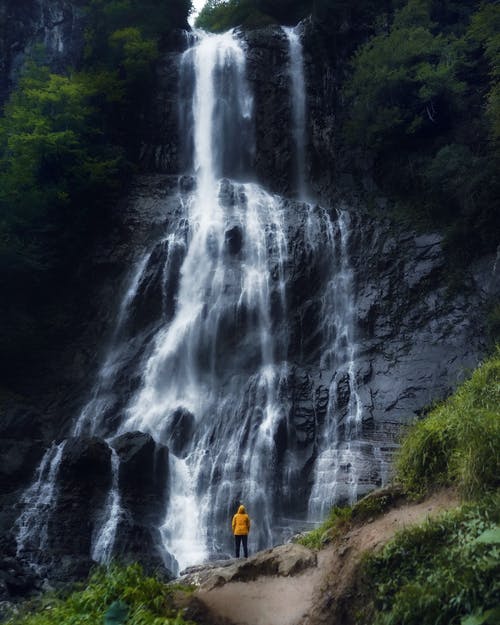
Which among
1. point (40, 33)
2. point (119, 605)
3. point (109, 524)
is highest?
point (40, 33)

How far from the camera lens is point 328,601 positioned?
509cm

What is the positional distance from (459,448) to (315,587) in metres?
1.98

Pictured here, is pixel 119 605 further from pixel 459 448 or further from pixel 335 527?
pixel 459 448

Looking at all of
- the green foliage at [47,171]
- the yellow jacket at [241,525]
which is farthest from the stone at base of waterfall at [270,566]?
the green foliage at [47,171]

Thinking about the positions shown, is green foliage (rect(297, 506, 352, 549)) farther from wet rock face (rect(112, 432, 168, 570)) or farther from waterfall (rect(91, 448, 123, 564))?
wet rock face (rect(112, 432, 168, 570))

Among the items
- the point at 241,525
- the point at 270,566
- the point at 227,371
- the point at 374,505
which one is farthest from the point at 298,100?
the point at 270,566

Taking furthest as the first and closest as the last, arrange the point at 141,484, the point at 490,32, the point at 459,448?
1. the point at 490,32
2. the point at 141,484
3. the point at 459,448

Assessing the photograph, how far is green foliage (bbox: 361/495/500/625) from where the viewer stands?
395 cm

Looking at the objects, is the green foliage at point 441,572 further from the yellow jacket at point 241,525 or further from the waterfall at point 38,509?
the waterfall at point 38,509

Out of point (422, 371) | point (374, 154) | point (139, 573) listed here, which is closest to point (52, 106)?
point (374, 154)

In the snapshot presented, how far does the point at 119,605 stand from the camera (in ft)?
17.3

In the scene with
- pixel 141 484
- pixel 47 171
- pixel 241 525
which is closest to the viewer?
pixel 241 525

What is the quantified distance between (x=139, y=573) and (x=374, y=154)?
855 inches

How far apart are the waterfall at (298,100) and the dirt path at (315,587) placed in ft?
66.2
